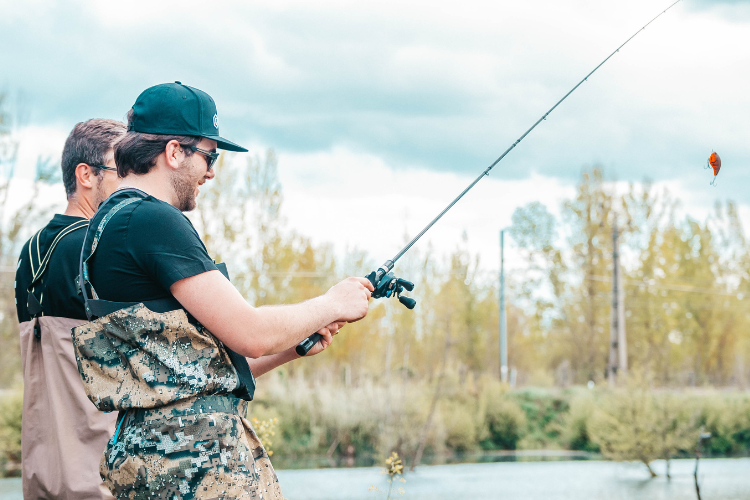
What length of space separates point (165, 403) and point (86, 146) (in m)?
1.42

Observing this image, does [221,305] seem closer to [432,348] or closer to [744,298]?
[432,348]

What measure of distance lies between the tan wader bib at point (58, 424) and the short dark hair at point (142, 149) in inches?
31.1

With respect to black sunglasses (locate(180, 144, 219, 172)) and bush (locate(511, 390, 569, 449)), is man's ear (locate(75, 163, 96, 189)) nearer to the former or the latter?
black sunglasses (locate(180, 144, 219, 172))

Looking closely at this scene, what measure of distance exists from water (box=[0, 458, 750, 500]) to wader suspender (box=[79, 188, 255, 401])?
7.86 metres

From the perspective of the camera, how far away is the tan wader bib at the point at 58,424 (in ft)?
7.55

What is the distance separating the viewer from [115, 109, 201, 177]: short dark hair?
179cm

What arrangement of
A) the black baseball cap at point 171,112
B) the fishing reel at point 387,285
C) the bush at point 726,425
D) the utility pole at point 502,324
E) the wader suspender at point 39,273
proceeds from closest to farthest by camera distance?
1. the black baseball cap at point 171,112
2. the fishing reel at point 387,285
3. the wader suspender at point 39,273
4. the bush at point 726,425
5. the utility pole at point 502,324

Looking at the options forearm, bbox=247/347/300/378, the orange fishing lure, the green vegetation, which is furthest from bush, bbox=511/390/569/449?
forearm, bbox=247/347/300/378

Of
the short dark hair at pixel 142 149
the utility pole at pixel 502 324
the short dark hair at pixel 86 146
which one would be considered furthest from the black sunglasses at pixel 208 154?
the utility pole at pixel 502 324

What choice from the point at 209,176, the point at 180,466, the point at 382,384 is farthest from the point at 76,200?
the point at 382,384

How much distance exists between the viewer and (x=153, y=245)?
5.32ft

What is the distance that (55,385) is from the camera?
2371 millimetres

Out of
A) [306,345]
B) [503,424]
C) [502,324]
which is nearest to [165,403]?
[306,345]

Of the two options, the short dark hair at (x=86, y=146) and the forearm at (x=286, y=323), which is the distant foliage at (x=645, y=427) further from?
the forearm at (x=286, y=323)
